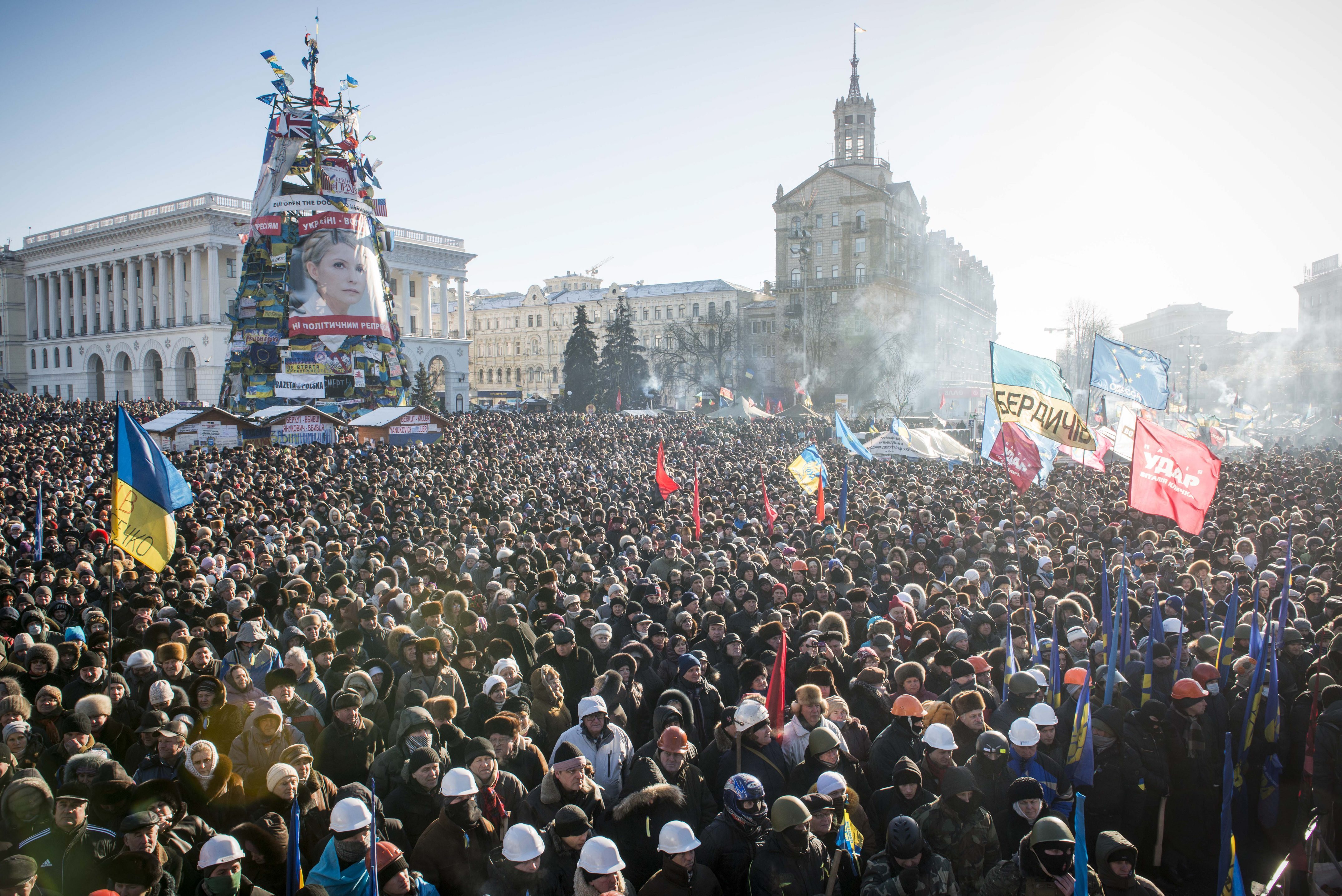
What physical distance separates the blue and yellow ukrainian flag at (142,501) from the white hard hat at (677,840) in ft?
21.4

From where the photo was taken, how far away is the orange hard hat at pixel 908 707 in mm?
5766

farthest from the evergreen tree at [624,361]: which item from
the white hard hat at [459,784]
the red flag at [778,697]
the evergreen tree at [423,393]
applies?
the white hard hat at [459,784]

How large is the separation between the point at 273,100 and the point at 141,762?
117 ft

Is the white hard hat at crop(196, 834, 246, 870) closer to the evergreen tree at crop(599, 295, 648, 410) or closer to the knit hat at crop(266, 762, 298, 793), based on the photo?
the knit hat at crop(266, 762, 298, 793)

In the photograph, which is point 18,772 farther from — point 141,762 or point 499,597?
point 499,597

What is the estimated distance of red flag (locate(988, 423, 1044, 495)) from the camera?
1664 centimetres

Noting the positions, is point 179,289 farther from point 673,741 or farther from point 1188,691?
point 1188,691

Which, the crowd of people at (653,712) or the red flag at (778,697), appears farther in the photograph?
the red flag at (778,697)

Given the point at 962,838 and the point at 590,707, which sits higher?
the point at 590,707

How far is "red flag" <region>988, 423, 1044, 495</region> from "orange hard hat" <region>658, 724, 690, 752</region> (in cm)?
1285

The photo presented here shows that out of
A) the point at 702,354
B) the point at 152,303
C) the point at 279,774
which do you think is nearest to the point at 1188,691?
the point at 279,774

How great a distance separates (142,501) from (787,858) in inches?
291

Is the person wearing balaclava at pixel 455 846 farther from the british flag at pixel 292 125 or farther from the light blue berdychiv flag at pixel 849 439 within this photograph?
the british flag at pixel 292 125

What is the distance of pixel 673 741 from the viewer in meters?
5.18
